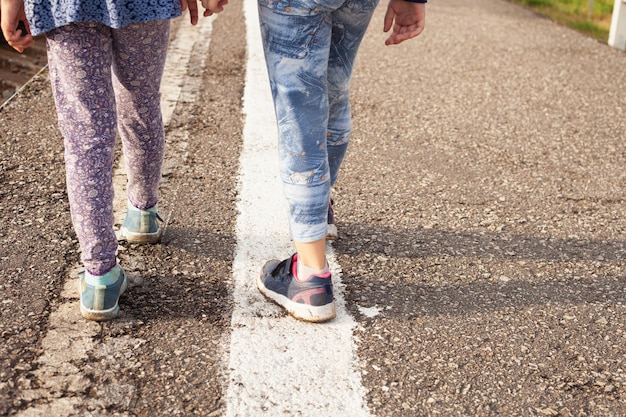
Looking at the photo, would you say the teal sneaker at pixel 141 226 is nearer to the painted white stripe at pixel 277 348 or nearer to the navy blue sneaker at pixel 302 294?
the painted white stripe at pixel 277 348

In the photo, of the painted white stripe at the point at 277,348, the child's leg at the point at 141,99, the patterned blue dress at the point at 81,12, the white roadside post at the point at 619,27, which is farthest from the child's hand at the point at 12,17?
the white roadside post at the point at 619,27

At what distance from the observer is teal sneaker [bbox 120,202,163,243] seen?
2914 millimetres

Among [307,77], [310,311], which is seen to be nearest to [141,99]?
[307,77]

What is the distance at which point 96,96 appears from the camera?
2293 millimetres

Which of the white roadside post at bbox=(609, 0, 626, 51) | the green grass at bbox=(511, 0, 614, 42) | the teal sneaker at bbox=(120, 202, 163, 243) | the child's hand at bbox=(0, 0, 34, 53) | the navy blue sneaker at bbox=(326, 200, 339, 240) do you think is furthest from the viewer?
the green grass at bbox=(511, 0, 614, 42)

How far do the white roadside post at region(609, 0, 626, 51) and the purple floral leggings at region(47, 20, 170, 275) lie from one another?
517cm

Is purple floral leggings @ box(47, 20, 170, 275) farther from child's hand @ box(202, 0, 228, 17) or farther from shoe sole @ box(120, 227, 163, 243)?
shoe sole @ box(120, 227, 163, 243)

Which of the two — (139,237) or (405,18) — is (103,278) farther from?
(405,18)

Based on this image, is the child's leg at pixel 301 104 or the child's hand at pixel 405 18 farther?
the child's hand at pixel 405 18

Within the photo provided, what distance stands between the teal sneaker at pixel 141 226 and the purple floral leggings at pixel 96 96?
43 centimetres

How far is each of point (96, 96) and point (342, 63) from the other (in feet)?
2.64

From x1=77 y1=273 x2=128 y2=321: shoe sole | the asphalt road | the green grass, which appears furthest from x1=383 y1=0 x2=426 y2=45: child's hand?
the green grass

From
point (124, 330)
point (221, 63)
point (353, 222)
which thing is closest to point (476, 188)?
point (353, 222)

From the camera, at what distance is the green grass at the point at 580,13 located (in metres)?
7.61
